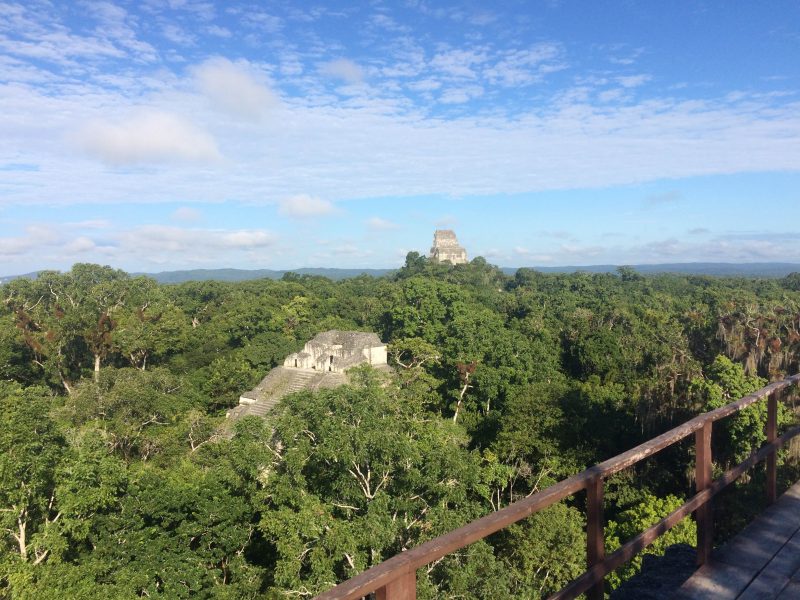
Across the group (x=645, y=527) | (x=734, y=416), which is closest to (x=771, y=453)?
→ (x=645, y=527)

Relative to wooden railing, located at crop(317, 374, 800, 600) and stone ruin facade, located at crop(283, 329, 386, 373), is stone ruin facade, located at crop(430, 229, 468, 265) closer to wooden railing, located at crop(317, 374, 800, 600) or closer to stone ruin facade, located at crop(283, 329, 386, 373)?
stone ruin facade, located at crop(283, 329, 386, 373)

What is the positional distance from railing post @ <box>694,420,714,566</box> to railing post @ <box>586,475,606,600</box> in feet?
3.43

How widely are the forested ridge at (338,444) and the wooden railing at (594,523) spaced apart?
7.45 metres

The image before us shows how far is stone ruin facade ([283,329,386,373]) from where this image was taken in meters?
25.0

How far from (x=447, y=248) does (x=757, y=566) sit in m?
88.3

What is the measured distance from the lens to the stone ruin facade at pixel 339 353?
25.0m

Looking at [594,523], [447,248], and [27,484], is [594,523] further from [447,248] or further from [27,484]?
[447,248]

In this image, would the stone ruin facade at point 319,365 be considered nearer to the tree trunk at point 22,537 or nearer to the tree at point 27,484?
the tree at point 27,484

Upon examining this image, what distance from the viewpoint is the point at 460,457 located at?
12883mm

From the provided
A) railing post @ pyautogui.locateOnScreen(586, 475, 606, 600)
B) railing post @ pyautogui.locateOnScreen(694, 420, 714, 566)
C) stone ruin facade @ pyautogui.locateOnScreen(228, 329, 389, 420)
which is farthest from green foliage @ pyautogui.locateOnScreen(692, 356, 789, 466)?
railing post @ pyautogui.locateOnScreen(586, 475, 606, 600)

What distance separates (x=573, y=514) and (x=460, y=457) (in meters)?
4.24

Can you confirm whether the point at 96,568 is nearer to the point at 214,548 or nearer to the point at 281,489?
the point at 214,548

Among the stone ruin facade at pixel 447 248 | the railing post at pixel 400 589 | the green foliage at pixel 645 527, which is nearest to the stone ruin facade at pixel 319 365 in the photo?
the green foliage at pixel 645 527

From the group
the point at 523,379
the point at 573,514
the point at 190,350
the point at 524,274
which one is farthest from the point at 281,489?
the point at 524,274
